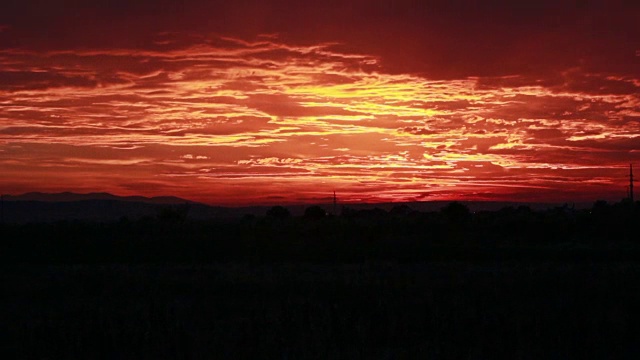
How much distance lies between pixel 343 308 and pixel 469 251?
26.0 m

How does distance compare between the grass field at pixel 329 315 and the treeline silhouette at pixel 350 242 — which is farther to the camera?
the treeline silhouette at pixel 350 242

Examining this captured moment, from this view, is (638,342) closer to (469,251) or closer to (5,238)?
(469,251)

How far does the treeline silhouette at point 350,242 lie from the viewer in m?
41.3

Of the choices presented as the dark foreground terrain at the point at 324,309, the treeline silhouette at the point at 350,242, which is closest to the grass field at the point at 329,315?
the dark foreground terrain at the point at 324,309

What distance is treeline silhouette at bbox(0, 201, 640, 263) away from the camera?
136 feet

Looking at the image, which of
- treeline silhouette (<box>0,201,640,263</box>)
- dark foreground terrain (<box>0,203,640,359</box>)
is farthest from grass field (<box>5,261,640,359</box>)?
treeline silhouette (<box>0,201,640,263</box>)

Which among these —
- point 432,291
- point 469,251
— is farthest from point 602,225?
point 432,291

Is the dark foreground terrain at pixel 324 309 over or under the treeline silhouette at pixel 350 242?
under

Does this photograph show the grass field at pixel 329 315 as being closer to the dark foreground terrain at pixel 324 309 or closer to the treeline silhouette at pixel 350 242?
the dark foreground terrain at pixel 324 309

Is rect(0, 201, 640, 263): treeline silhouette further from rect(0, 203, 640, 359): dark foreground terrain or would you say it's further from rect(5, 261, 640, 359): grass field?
rect(5, 261, 640, 359): grass field

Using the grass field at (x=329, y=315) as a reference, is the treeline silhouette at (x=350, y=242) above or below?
above

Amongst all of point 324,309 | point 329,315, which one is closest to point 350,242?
point 324,309

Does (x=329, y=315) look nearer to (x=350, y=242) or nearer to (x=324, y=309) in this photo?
(x=324, y=309)

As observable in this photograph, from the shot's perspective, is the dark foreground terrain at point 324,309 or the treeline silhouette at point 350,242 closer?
the dark foreground terrain at point 324,309
